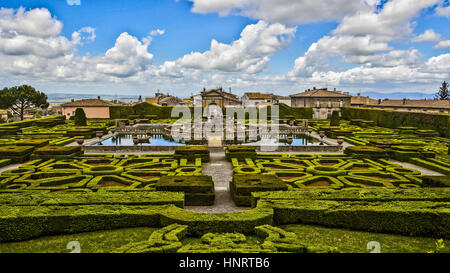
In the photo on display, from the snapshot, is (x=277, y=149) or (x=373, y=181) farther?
(x=277, y=149)

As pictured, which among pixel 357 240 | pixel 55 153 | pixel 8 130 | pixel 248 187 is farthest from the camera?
pixel 8 130

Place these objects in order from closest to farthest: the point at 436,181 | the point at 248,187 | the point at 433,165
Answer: the point at 248,187 → the point at 436,181 → the point at 433,165

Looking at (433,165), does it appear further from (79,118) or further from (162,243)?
(79,118)

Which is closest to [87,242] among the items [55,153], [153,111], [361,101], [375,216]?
[375,216]

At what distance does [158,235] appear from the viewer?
6.70 m

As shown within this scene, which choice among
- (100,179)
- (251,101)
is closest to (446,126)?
(100,179)

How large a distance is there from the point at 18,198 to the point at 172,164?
28.4ft

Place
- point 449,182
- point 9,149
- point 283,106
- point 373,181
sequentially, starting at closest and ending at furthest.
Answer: point 449,182
point 373,181
point 9,149
point 283,106

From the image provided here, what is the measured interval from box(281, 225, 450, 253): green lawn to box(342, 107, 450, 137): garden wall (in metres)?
28.4

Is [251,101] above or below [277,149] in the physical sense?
above

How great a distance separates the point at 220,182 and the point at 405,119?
107 ft

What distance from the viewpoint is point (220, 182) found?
1466 cm

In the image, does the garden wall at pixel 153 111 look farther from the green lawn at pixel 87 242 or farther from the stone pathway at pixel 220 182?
the green lawn at pixel 87 242
